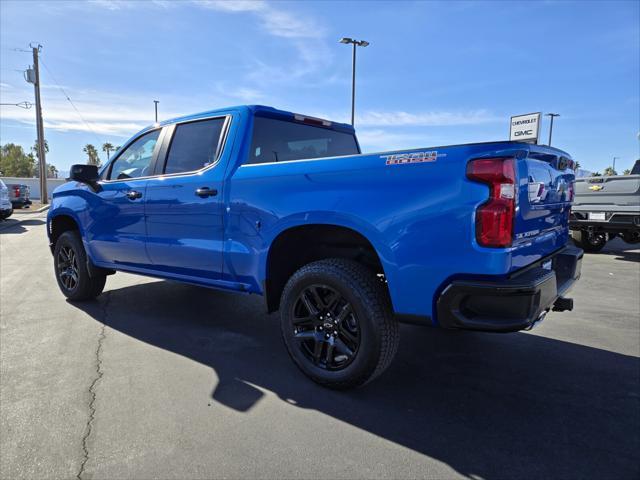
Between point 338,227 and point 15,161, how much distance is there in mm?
105688

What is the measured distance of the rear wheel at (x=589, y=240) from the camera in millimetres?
9188

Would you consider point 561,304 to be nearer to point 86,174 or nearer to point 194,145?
point 194,145

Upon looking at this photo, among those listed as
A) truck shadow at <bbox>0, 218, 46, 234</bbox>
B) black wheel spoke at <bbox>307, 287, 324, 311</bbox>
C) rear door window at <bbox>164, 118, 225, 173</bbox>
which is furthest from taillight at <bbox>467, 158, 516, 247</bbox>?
truck shadow at <bbox>0, 218, 46, 234</bbox>

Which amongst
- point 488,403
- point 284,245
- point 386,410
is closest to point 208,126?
point 284,245

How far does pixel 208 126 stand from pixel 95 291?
265 cm

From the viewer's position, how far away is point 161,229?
3.92m

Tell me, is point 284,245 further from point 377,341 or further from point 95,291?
point 95,291

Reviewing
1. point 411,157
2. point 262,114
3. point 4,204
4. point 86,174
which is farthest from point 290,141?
point 4,204

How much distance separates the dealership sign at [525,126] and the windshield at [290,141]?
4.44 metres

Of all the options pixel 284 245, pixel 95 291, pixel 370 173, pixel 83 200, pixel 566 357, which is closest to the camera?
pixel 370 173

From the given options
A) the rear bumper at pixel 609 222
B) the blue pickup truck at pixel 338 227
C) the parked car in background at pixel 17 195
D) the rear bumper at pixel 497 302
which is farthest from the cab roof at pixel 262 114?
the parked car in background at pixel 17 195

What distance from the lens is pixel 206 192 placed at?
347cm

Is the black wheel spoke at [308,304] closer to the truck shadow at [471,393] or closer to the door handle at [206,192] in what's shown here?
the truck shadow at [471,393]

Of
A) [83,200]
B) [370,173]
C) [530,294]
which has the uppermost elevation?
[370,173]
